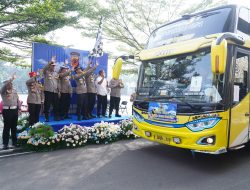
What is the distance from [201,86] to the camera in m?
5.02

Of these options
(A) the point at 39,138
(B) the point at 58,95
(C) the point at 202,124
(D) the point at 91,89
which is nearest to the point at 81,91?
(D) the point at 91,89

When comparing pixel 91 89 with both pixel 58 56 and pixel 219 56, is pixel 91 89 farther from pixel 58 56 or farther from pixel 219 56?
pixel 219 56

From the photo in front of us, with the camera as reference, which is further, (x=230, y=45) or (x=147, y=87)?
(x=147, y=87)

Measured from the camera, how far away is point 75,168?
521cm

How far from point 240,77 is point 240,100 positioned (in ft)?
1.54

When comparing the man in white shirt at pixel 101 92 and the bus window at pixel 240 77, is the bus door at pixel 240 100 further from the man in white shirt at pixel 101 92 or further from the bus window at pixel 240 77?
the man in white shirt at pixel 101 92

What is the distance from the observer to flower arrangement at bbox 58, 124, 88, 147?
22.6 feet

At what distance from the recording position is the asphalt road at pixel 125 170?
4.33m

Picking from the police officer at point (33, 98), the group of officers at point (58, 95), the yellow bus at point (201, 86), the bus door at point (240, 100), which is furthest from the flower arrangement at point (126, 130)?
the bus door at point (240, 100)

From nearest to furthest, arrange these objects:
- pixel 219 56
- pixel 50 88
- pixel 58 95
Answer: pixel 219 56 < pixel 50 88 < pixel 58 95

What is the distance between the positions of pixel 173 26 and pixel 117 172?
3.74 m

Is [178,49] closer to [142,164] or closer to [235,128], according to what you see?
[235,128]

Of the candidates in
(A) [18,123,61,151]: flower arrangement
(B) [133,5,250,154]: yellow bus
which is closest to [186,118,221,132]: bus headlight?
(B) [133,5,250,154]: yellow bus

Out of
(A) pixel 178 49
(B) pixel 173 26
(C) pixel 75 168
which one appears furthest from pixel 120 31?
(C) pixel 75 168
